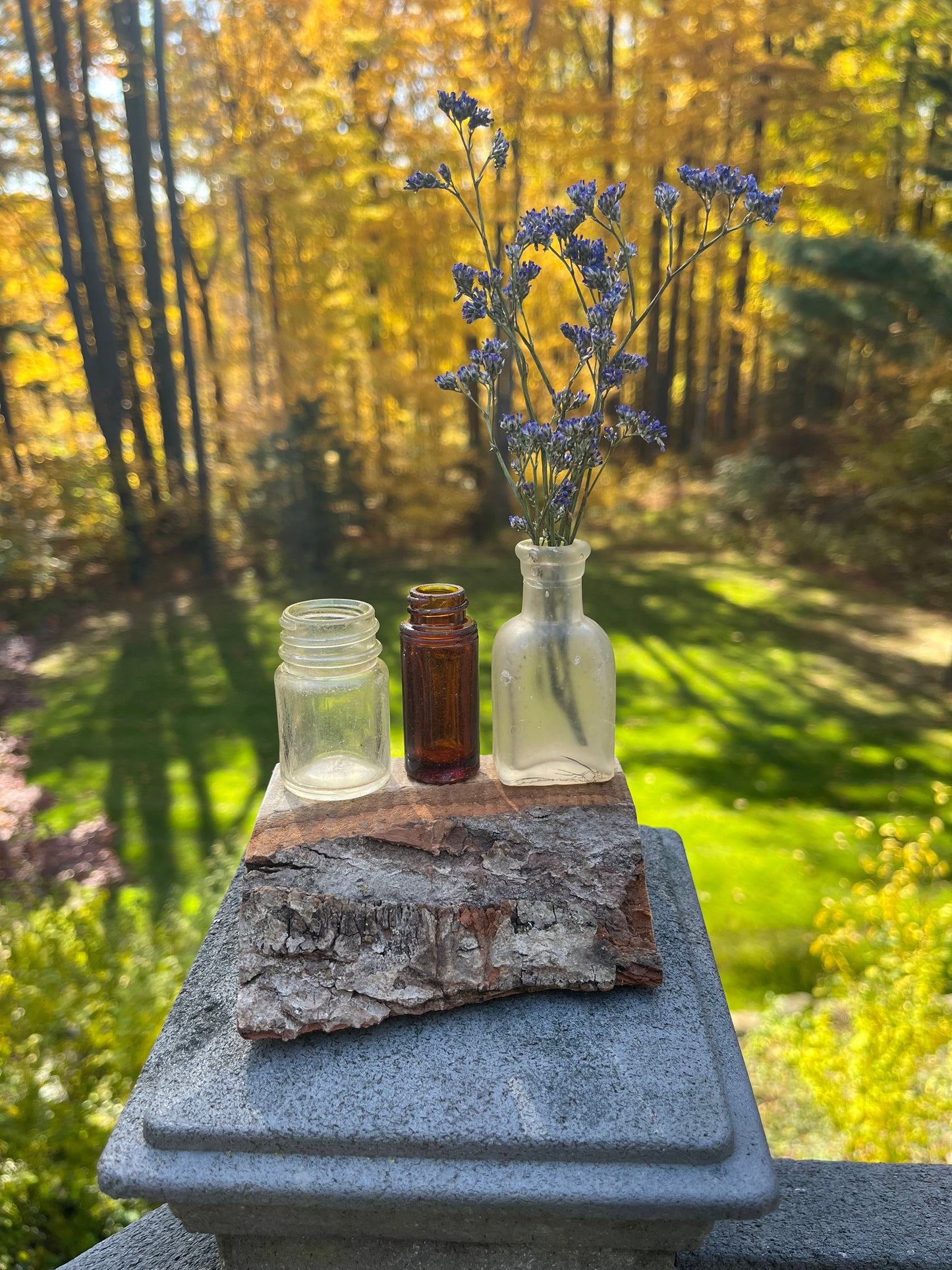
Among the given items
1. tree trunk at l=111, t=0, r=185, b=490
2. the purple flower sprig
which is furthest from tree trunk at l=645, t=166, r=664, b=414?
the purple flower sprig

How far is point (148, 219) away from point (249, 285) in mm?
1562

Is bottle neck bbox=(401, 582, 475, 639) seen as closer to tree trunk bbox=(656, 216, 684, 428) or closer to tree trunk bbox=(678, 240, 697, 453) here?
tree trunk bbox=(656, 216, 684, 428)

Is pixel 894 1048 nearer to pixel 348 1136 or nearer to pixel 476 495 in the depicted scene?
pixel 348 1136

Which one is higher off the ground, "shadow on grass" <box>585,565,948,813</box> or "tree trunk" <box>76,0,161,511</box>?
"tree trunk" <box>76,0,161,511</box>

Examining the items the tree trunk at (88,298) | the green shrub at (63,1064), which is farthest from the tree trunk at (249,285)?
the green shrub at (63,1064)

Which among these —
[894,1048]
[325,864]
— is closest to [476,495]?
[894,1048]

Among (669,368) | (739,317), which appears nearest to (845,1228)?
(739,317)

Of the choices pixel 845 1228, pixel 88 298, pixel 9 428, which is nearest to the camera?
pixel 845 1228

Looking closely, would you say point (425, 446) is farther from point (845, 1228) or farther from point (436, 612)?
point (845, 1228)

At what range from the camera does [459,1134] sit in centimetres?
97

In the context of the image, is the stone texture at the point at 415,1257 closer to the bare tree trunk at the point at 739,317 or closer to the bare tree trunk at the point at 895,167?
the bare tree trunk at the point at 895,167

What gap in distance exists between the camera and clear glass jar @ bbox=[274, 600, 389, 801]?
1.36 meters

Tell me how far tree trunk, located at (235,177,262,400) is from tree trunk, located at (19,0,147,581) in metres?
1.57

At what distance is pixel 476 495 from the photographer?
32.9 feet
